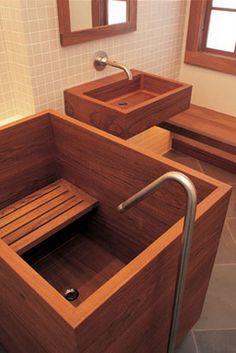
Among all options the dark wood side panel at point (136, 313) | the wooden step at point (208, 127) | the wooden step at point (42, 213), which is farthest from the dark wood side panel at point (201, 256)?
the wooden step at point (208, 127)

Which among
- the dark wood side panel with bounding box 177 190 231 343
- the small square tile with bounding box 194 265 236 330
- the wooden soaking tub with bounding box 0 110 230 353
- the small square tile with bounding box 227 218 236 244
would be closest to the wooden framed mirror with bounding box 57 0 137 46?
the wooden soaking tub with bounding box 0 110 230 353

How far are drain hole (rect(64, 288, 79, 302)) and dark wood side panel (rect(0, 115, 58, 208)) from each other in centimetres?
55

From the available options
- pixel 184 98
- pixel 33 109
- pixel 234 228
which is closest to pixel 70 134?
pixel 33 109

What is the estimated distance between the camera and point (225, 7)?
2.57 m

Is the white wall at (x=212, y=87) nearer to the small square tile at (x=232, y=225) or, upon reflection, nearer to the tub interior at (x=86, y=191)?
the small square tile at (x=232, y=225)

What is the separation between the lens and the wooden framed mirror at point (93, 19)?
179 centimetres

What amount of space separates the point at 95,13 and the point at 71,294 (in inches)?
61.9

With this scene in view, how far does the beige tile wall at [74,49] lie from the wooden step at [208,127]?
0.44m

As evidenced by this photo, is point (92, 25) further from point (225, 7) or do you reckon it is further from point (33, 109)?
point (225, 7)

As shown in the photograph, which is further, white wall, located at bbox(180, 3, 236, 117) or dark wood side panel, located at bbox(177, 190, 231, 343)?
white wall, located at bbox(180, 3, 236, 117)

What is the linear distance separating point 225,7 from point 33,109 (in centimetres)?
175

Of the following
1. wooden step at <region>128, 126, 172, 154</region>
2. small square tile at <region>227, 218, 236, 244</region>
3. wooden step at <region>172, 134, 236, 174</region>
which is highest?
wooden step at <region>128, 126, 172, 154</region>

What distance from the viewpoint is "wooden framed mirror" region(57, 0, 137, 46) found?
5.87ft

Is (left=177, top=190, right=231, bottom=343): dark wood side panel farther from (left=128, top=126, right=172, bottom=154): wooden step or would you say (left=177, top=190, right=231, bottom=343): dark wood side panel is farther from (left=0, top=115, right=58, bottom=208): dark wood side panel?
(left=128, top=126, right=172, bottom=154): wooden step
